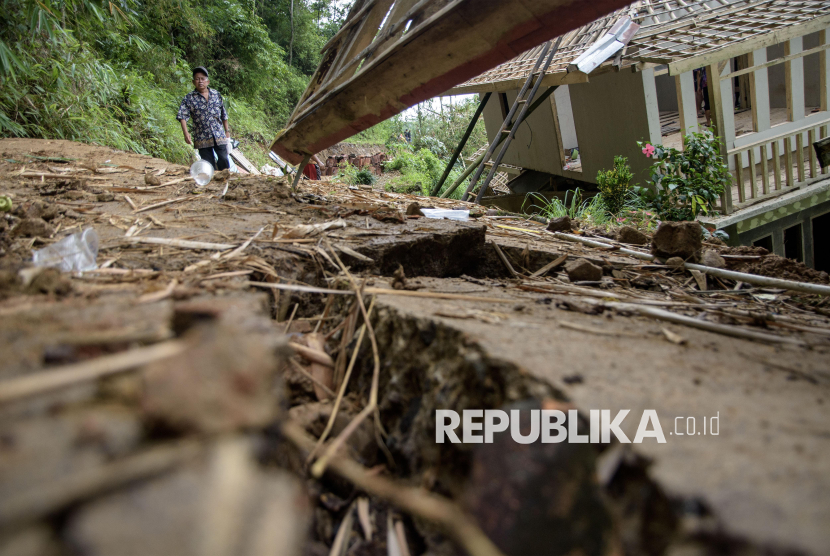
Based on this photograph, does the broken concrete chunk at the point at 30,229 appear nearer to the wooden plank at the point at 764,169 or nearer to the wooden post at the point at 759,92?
the wooden plank at the point at 764,169

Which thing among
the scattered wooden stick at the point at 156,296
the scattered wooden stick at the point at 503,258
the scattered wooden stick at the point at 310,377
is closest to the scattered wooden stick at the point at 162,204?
the scattered wooden stick at the point at 156,296

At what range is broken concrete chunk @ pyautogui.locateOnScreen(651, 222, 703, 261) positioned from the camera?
2.80 metres

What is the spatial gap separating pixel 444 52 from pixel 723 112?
5.14 meters

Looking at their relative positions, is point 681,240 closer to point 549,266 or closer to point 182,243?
point 549,266

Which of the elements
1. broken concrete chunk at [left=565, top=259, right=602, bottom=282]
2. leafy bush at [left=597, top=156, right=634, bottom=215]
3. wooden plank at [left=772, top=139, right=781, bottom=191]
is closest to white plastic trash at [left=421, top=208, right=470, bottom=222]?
broken concrete chunk at [left=565, top=259, right=602, bottom=282]

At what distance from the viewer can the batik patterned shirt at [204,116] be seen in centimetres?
556

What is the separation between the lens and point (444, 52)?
106 inches

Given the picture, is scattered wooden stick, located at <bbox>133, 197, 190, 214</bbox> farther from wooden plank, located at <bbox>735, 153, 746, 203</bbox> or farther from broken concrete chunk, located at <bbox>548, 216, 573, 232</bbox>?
wooden plank, located at <bbox>735, 153, 746, 203</bbox>

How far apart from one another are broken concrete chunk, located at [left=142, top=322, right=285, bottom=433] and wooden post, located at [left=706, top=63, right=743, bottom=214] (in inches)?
265

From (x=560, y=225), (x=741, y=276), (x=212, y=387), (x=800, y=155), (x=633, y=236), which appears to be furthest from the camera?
(x=800, y=155)

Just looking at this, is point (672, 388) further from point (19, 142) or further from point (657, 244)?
point (19, 142)

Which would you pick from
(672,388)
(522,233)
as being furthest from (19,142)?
(672,388)

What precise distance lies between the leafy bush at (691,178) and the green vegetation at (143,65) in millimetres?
6769

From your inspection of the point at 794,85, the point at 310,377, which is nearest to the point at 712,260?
the point at 310,377
